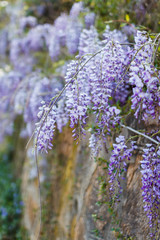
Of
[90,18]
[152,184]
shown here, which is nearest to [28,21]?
[90,18]

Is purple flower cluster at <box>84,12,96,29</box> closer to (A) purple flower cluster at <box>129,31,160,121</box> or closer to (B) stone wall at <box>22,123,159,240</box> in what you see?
(B) stone wall at <box>22,123,159,240</box>

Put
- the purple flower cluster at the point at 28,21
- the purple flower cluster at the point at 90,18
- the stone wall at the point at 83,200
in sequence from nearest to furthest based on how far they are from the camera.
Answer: the stone wall at the point at 83,200
the purple flower cluster at the point at 90,18
the purple flower cluster at the point at 28,21

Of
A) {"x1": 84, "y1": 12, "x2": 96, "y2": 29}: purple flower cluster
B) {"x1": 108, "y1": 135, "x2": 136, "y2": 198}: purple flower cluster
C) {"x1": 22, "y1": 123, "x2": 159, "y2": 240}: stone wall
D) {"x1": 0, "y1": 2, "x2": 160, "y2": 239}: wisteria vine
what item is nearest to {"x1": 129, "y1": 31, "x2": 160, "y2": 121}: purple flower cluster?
{"x1": 0, "y1": 2, "x2": 160, "y2": 239}: wisteria vine

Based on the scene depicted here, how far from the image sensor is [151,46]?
1.32 meters

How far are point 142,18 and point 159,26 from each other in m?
0.19

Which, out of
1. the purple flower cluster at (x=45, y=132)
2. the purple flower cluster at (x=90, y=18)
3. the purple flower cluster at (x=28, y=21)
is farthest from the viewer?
the purple flower cluster at (x=28, y=21)

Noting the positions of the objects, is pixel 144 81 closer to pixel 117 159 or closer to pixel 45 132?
pixel 117 159

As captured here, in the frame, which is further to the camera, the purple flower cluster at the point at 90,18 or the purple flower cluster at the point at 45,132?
the purple flower cluster at the point at 90,18

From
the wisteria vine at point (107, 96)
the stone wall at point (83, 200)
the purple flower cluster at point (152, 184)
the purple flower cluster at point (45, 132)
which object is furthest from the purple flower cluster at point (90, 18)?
the purple flower cluster at point (152, 184)

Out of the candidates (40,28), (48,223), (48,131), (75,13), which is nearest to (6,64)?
(40,28)

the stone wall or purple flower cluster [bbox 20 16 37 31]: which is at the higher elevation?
purple flower cluster [bbox 20 16 37 31]

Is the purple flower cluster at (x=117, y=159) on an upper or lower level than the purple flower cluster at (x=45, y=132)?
lower

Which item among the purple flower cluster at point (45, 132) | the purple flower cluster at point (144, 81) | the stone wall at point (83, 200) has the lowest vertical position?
the stone wall at point (83, 200)

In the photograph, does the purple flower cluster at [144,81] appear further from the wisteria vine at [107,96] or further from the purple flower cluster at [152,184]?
the purple flower cluster at [152,184]
